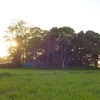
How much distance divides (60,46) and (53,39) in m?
2.15

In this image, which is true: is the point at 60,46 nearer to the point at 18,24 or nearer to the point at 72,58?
the point at 72,58

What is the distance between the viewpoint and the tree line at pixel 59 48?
49844 mm

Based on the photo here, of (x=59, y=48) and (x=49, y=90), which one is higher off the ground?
(x=59, y=48)

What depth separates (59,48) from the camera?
50812 millimetres

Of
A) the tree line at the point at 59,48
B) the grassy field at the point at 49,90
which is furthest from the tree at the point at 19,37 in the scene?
the grassy field at the point at 49,90

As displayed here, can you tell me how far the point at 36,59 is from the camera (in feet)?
171

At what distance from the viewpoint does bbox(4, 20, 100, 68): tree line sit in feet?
164

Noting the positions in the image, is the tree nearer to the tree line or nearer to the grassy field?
the tree line

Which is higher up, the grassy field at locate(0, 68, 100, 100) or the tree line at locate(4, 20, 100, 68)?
the tree line at locate(4, 20, 100, 68)

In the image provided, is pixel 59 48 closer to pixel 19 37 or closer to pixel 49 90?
pixel 19 37

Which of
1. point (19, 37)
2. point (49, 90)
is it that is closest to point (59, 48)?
point (19, 37)

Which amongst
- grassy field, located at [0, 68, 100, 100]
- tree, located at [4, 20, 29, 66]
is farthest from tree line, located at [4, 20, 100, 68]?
grassy field, located at [0, 68, 100, 100]

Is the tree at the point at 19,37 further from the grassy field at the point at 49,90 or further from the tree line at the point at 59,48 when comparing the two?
the grassy field at the point at 49,90

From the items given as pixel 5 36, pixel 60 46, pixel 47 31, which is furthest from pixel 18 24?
pixel 60 46
